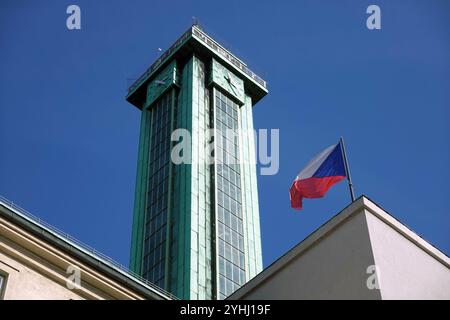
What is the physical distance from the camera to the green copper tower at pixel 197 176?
7369cm

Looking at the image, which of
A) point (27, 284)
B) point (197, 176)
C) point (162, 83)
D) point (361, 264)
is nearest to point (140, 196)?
point (197, 176)

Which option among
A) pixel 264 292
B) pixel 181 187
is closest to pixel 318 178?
pixel 264 292

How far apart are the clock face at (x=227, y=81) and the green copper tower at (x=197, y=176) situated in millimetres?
144

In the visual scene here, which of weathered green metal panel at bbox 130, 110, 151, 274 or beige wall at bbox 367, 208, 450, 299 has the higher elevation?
weathered green metal panel at bbox 130, 110, 151, 274

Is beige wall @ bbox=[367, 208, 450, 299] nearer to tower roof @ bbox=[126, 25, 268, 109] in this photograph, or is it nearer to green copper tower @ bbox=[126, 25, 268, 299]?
green copper tower @ bbox=[126, 25, 268, 299]

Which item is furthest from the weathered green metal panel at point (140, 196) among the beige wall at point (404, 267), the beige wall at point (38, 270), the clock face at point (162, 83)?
the beige wall at point (404, 267)

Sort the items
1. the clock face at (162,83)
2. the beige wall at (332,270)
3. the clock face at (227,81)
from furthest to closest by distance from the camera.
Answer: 1. the clock face at (227,81)
2. the clock face at (162,83)
3. the beige wall at (332,270)

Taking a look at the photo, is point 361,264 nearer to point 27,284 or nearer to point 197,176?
point 27,284

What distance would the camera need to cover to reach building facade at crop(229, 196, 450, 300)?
25.2 meters

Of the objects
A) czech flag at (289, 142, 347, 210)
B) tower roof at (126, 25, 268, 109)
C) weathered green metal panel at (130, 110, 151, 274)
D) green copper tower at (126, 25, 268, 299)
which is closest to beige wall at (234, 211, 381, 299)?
czech flag at (289, 142, 347, 210)

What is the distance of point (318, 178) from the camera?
33.8m

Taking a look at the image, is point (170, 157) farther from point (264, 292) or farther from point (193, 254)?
point (264, 292)

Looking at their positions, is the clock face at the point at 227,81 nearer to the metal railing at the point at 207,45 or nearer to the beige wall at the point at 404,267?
the metal railing at the point at 207,45

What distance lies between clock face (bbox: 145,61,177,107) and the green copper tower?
0.55 feet
